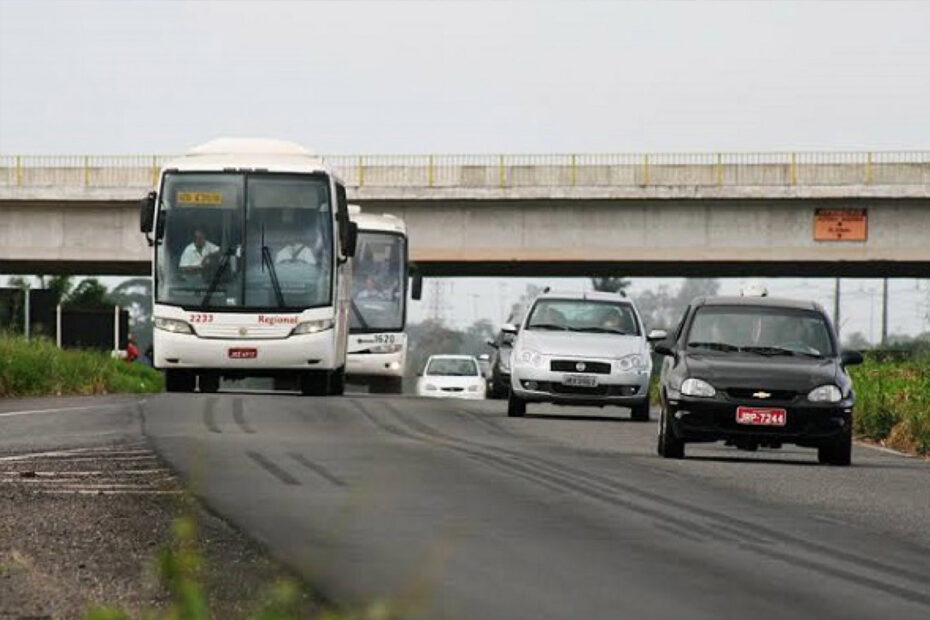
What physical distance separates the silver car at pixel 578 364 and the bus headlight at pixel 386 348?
16.0m

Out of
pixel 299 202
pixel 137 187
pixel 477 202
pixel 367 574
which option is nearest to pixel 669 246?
pixel 477 202

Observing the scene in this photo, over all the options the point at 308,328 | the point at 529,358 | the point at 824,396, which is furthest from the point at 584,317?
the point at 824,396

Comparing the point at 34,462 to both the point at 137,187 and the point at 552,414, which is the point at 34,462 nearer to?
the point at 552,414

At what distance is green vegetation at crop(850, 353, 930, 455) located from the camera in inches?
1038

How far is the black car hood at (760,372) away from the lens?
69.7 feet

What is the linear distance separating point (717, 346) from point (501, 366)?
22484 mm

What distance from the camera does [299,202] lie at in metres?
34.8

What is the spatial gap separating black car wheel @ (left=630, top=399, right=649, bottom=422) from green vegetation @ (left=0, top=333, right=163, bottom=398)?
31.9 feet

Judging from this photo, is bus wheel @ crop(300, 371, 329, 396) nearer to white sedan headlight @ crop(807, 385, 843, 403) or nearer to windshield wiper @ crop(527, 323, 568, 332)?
windshield wiper @ crop(527, 323, 568, 332)

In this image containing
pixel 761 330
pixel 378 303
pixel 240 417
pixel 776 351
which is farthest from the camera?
pixel 378 303

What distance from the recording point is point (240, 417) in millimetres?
27188

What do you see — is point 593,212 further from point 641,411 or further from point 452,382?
point 641,411

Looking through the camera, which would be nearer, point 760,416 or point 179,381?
point 760,416

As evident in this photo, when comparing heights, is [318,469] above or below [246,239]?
below
